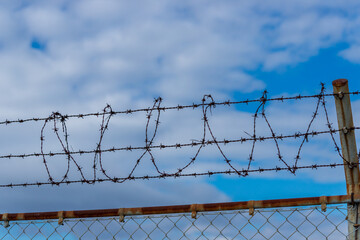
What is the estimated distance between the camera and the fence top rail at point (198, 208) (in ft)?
14.5

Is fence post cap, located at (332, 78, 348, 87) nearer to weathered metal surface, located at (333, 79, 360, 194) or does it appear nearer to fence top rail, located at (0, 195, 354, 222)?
weathered metal surface, located at (333, 79, 360, 194)

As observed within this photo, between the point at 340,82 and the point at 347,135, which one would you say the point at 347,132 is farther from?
the point at 340,82

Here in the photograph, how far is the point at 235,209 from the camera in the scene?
454cm

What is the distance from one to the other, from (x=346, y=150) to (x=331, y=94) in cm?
44

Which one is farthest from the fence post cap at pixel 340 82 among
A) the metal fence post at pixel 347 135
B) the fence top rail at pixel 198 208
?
the fence top rail at pixel 198 208

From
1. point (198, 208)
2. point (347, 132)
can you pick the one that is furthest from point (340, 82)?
point (198, 208)

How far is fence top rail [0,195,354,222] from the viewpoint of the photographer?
443cm

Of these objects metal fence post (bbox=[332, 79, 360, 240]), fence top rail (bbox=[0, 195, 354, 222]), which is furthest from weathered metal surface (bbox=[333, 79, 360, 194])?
fence top rail (bbox=[0, 195, 354, 222])

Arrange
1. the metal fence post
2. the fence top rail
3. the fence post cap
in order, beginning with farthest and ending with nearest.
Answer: the fence post cap, the metal fence post, the fence top rail

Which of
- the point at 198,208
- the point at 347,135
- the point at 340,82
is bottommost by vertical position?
the point at 198,208

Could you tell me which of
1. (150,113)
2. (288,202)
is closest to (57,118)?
(150,113)

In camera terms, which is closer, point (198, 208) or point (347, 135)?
point (198, 208)

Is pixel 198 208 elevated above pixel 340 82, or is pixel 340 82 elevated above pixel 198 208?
pixel 340 82

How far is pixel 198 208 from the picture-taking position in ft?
15.1
